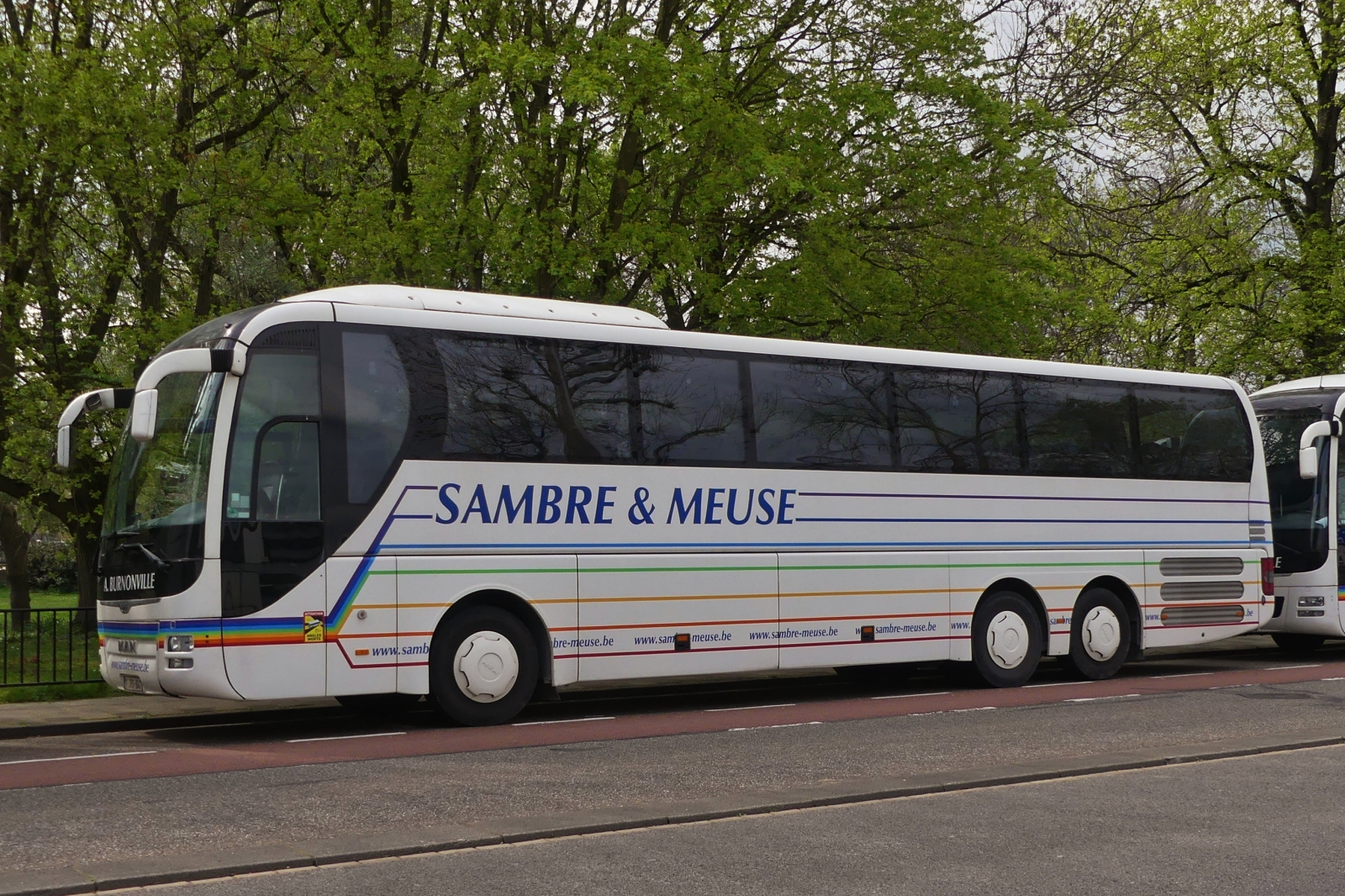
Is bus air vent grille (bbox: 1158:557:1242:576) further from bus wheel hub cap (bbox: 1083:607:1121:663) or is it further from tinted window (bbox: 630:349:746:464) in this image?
tinted window (bbox: 630:349:746:464)

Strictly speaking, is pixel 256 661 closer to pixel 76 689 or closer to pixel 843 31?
pixel 76 689

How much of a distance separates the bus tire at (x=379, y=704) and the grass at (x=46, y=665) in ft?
11.2

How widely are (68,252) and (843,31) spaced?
1133cm

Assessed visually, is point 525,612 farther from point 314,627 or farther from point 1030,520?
point 1030,520

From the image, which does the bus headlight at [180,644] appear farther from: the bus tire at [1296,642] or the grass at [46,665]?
the bus tire at [1296,642]

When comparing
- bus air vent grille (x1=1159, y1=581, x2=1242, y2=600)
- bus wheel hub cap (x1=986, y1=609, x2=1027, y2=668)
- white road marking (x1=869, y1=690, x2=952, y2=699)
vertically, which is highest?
bus air vent grille (x1=1159, y1=581, x2=1242, y2=600)

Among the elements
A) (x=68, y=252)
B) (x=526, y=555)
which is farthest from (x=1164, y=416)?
(x=68, y=252)

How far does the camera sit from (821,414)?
14.8m

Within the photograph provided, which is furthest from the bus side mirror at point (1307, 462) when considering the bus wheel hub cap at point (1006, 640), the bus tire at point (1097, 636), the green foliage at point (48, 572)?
the green foliage at point (48, 572)

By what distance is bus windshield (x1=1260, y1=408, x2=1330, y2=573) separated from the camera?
64.4 ft

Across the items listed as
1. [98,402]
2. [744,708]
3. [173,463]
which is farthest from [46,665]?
[744,708]

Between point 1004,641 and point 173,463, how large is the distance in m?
8.99

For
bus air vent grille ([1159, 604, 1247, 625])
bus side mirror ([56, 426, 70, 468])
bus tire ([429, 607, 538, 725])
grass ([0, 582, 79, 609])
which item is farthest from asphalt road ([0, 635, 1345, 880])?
grass ([0, 582, 79, 609])

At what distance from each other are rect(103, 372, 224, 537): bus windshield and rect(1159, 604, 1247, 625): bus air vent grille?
37.0ft
